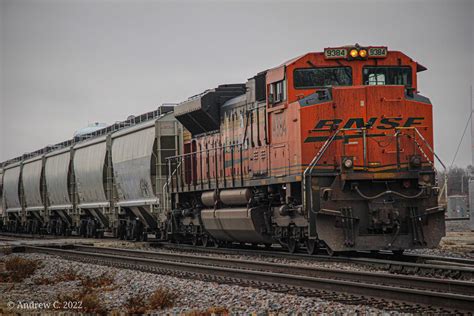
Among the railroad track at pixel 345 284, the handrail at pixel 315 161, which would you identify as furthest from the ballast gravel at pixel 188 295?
the handrail at pixel 315 161

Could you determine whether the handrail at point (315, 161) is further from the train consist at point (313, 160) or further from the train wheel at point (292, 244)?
the train wheel at point (292, 244)

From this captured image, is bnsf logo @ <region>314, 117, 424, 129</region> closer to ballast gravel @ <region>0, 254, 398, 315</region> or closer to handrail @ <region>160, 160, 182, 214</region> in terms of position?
ballast gravel @ <region>0, 254, 398, 315</region>

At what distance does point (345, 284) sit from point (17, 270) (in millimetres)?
8215

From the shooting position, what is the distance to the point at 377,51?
16.7m

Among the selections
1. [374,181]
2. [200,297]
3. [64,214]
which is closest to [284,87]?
[374,181]

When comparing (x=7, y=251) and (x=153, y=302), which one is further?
(x=7, y=251)

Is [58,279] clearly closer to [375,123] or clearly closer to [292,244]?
[292,244]

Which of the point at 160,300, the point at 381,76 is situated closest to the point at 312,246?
the point at 381,76

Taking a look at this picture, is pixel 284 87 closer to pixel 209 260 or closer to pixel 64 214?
pixel 209 260

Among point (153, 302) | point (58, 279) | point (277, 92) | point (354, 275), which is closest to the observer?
point (153, 302)

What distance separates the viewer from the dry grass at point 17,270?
15078mm

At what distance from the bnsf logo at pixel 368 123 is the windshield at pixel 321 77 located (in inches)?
38.6

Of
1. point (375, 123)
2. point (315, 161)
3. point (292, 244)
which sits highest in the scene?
point (375, 123)

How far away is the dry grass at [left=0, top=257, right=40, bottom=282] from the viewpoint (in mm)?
15078
